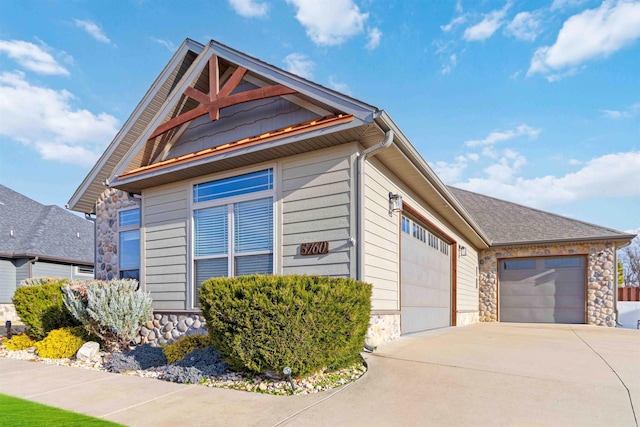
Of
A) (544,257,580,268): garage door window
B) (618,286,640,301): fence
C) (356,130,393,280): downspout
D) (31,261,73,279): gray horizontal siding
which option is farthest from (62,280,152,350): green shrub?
(618,286,640,301): fence

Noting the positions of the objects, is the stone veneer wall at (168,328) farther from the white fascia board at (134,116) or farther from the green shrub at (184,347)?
the white fascia board at (134,116)

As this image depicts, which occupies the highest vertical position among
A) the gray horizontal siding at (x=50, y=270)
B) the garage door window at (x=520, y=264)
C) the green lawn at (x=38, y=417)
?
the garage door window at (x=520, y=264)

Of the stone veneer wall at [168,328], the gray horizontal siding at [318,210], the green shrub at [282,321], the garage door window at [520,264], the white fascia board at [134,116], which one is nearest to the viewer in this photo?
the green shrub at [282,321]

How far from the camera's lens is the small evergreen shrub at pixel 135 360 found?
20.9ft

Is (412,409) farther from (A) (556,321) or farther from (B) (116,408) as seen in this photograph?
(A) (556,321)

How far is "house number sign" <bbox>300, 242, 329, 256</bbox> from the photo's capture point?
21.9 ft

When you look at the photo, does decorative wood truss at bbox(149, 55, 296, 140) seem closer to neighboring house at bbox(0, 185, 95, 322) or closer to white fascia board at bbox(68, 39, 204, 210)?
white fascia board at bbox(68, 39, 204, 210)

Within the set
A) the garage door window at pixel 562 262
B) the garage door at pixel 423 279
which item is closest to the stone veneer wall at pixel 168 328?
the garage door at pixel 423 279

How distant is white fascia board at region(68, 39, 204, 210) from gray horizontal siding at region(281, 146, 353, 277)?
3923 millimetres

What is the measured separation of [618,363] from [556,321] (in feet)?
34.2

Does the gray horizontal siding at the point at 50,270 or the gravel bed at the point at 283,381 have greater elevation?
the gray horizontal siding at the point at 50,270

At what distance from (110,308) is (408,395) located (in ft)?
17.6

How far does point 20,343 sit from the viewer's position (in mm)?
8484

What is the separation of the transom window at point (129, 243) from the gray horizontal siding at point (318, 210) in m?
5.26
